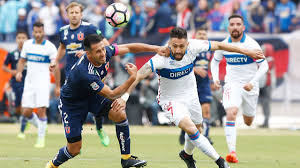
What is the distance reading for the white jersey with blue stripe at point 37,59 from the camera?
14.0 meters

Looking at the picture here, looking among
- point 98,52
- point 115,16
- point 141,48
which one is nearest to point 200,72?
point 115,16

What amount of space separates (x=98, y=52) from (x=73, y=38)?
419 cm

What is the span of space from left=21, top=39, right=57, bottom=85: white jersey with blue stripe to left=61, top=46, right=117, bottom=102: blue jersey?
503 cm

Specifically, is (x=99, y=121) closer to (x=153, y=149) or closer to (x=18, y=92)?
(x=153, y=149)

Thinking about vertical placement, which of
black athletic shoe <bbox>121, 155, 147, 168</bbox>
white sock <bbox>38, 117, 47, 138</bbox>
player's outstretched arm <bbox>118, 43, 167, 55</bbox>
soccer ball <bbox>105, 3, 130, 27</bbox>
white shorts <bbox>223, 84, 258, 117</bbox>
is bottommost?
white sock <bbox>38, 117, 47, 138</bbox>

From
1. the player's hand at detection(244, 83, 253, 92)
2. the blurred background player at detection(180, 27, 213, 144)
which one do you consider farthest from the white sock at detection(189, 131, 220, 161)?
the blurred background player at detection(180, 27, 213, 144)

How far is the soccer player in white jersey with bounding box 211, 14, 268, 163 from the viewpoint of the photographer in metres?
11.7

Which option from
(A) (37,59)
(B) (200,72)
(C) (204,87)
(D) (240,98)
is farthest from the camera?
(C) (204,87)

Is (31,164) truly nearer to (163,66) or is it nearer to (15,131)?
(163,66)

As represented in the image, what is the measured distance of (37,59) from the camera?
1409 cm

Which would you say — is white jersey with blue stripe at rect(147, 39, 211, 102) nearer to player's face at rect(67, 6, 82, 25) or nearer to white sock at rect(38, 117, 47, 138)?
player's face at rect(67, 6, 82, 25)

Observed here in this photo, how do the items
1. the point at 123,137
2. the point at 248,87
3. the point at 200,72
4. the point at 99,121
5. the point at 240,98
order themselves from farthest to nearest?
the point at 200,72 < the point at 99,121 < the point at 240,98 < the point at 248,87 < the point at 123,137

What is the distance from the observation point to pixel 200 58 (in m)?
14.3

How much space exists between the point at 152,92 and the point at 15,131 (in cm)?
518
